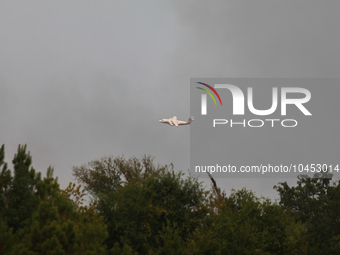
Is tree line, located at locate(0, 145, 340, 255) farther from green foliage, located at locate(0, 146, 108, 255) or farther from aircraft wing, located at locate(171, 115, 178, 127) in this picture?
aircraft wing, located at locate(171, 115, 178, 127)

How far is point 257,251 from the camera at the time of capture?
80.5 ft

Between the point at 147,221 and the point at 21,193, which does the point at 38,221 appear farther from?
the point at 147,221

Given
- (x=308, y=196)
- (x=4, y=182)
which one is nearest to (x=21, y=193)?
(x=4, y=182)

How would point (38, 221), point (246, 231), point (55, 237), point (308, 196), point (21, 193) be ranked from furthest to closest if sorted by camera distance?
point (308, 196)
point (246, 231)
point (21, 193)
point (38, 221)
point (55, 237)

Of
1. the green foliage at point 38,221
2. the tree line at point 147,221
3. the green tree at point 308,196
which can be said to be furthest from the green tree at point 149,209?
the green tree at point 308,196

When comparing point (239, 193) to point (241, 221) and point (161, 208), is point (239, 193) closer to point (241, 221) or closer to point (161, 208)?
point (241, 221)

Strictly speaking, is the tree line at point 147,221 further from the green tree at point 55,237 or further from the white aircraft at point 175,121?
the white aircraft at point 175,121

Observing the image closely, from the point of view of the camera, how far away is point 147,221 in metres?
26.9

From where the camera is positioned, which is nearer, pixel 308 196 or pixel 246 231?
pixel 246 231

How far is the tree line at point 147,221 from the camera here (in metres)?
16.2

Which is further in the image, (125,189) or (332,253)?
(125,189)

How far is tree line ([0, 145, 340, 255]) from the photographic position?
16188 mm

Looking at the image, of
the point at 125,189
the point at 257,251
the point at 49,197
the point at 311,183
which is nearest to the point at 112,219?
the point at 125,189

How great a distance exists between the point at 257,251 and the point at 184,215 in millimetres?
5693
